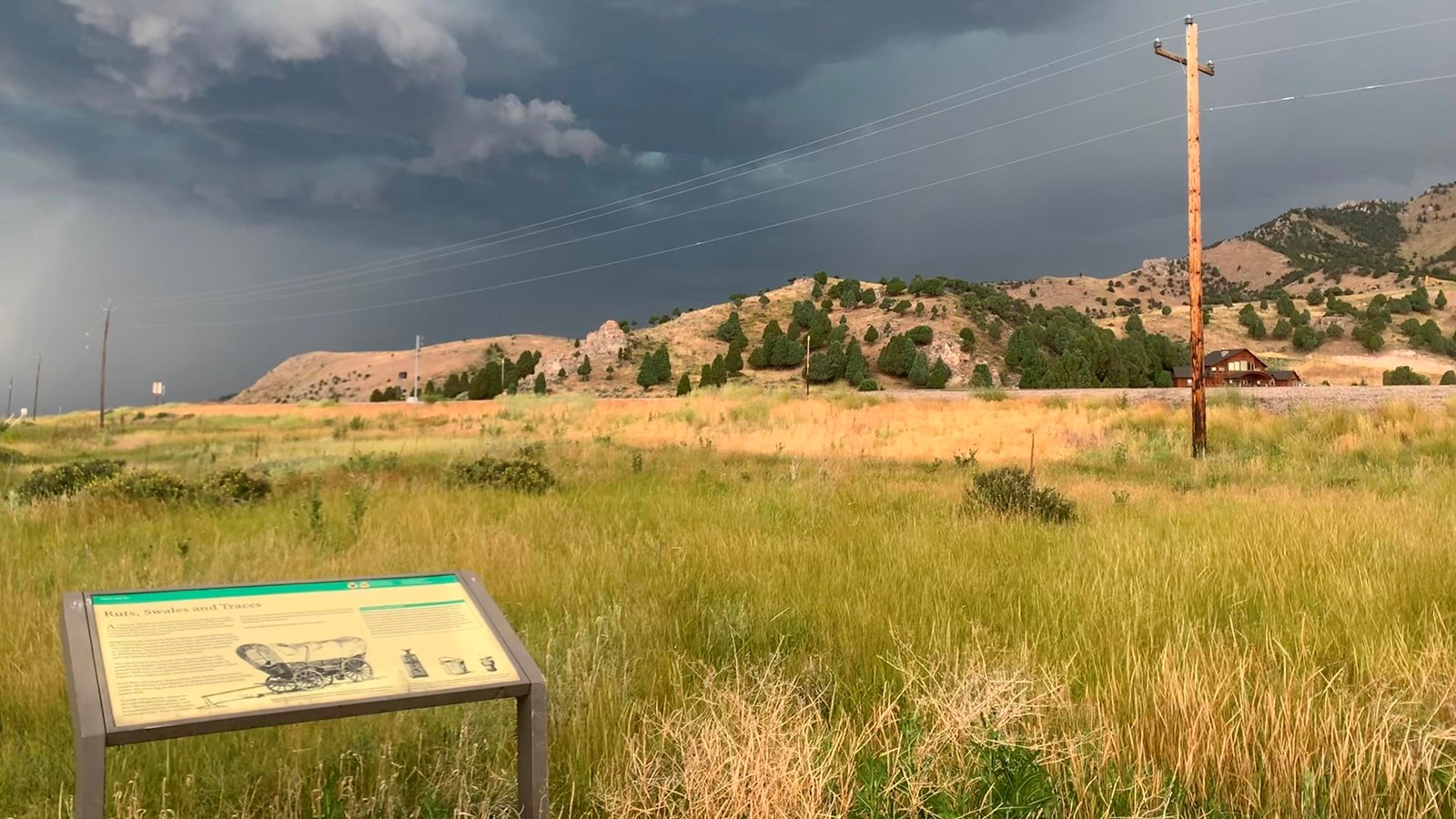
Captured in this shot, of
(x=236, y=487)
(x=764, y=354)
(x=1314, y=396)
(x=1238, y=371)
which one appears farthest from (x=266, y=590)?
(x=1238, y=371)

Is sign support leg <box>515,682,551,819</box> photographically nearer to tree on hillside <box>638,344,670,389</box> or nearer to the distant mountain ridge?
the distant mountain ridge

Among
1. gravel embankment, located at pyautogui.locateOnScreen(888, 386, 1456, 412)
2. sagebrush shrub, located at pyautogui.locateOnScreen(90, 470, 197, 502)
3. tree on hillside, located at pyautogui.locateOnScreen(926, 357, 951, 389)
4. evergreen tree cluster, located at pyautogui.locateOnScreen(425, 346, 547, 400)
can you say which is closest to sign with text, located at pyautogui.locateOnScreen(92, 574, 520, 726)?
sagebrush shrub, located at pyautogui.locateOnScreen(90, 470, 197, 502)

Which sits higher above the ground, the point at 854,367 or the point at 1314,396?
the point at 854,367

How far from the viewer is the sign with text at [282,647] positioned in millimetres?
2689

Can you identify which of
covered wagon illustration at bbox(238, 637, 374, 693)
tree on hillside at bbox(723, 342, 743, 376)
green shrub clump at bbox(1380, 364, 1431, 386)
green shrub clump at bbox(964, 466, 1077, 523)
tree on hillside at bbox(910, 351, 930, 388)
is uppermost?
tree on hillside at bbox(723, 342, 743, 376)

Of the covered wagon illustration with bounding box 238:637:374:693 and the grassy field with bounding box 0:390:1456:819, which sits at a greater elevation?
the covered wagon illustration with bounding box 238:637:374:693

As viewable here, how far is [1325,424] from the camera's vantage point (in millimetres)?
21594

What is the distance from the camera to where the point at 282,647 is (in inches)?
114

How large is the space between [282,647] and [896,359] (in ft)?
301

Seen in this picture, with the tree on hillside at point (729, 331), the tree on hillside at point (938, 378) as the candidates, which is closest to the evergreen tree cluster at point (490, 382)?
the tree on hillside at point (729, 331)

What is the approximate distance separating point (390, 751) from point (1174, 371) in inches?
3839

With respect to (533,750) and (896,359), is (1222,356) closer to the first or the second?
(896,359)

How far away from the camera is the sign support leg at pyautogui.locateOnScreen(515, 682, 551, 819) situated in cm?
310

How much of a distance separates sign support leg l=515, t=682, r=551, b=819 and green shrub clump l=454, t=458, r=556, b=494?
10.4m
